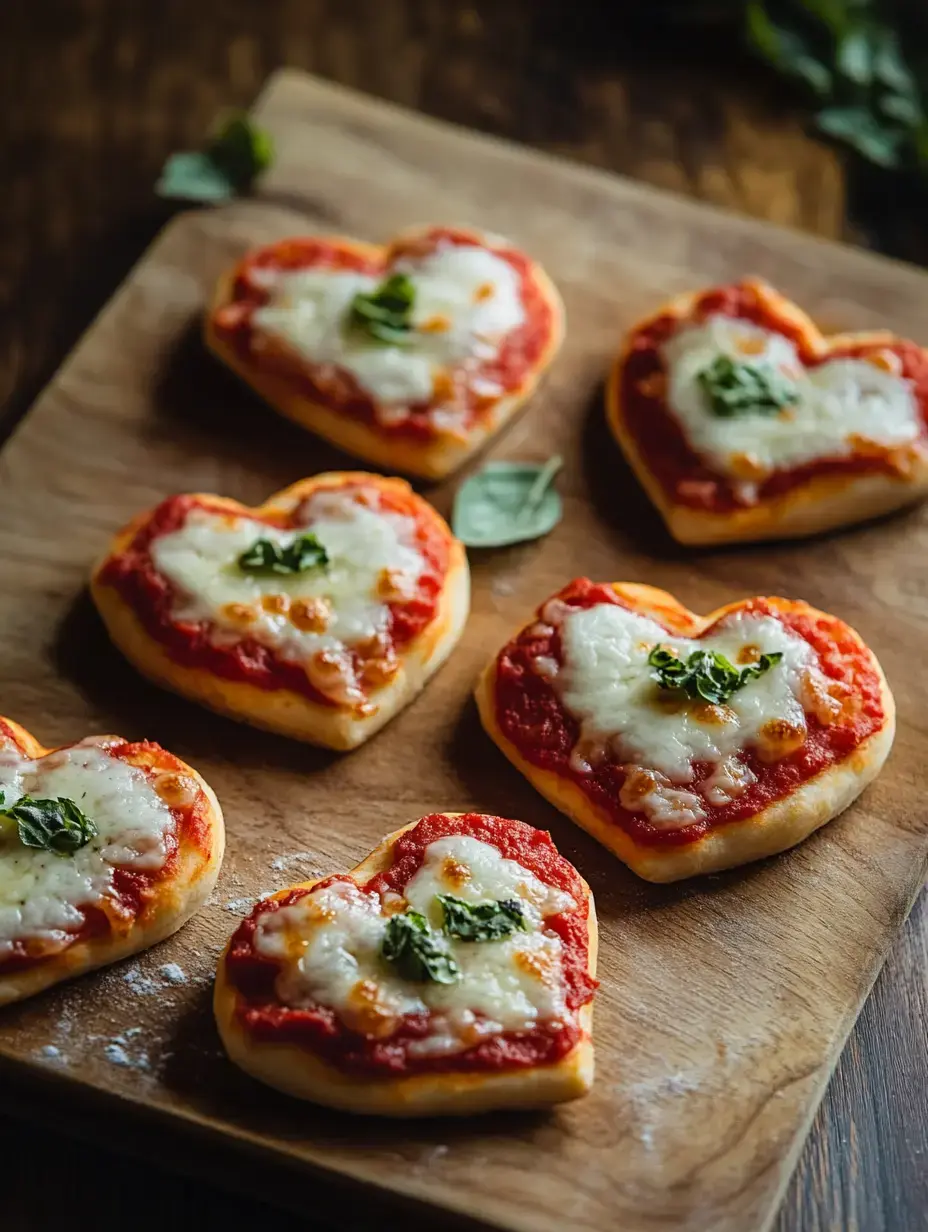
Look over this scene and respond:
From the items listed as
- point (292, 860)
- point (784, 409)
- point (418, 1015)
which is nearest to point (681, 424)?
point (784, 409)

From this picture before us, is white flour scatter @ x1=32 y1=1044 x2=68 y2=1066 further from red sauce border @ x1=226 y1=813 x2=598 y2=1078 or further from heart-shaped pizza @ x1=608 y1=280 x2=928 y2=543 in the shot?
heart-shaped pizza @ x1=608 y1=280 x2=928 y2=543

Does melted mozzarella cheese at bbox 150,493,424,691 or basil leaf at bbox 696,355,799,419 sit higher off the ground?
basil leaf at bbox 696,355,799,419

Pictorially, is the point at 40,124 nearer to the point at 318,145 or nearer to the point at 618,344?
the point at 318,145

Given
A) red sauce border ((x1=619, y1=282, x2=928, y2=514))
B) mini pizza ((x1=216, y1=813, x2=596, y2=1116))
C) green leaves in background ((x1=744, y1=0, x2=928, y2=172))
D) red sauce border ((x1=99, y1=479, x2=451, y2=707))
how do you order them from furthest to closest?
green leaves in background ((x1=744, y1=0, x2=928, y2=172)), red sauce border ((x1=619, y1=282, x2=928, y2=514)), red sauce border ((x1=99, y1=479, x2=451, y2=707)), mini pizza ((x1=216, y1=813, x2=596, y2=1116))

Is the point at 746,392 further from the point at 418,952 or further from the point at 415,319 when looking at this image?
the point at 418,952

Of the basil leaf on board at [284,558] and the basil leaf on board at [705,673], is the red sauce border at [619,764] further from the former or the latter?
the basil leaf on board at [284,558]

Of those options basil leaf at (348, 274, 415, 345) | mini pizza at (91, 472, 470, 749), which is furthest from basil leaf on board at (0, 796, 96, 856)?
basil leaf at (348, 274, 415, 345)

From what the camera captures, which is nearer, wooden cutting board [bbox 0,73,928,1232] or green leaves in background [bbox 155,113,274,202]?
wooden cutting board [bbox 0,73,928,1232]
